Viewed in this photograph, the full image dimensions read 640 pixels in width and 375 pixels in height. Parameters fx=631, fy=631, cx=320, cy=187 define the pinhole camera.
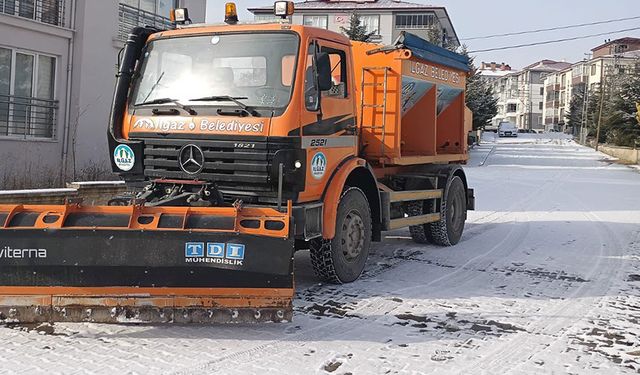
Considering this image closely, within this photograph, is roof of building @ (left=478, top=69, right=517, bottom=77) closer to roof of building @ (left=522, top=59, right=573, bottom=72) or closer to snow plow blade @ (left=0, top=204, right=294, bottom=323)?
roof of building @ (left=522, top=59, right=573, bottom=72)

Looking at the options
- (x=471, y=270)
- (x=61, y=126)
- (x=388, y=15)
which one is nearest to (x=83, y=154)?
(x=61, y=126)

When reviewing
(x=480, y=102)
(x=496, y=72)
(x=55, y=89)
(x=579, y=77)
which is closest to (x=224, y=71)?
(x=55, y=89)

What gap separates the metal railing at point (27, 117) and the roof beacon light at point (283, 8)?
8.47 metres

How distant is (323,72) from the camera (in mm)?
6113

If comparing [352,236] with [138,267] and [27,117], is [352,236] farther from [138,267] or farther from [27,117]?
[27,117]

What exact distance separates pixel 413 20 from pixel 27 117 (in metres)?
43.2

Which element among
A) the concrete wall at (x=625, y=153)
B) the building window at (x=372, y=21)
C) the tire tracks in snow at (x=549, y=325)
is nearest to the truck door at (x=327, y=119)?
the tire tracks in snow at (x=549, y=325)

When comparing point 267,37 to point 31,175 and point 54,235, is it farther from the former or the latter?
point 31,175

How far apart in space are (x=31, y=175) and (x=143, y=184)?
23.1ft

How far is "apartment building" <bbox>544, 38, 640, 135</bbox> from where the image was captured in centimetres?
7806

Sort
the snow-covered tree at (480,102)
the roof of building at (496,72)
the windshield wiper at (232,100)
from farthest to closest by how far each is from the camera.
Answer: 1. the roof of building at (496,72)
2. the snow-covered tree at (480,102)
3. the windshield wiper at (232,100)

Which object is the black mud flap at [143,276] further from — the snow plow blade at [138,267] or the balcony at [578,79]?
the balcony at [578,79]

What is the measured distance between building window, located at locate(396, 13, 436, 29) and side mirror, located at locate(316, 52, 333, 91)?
4709 cm

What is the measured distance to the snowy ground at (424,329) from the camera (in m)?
4.51
